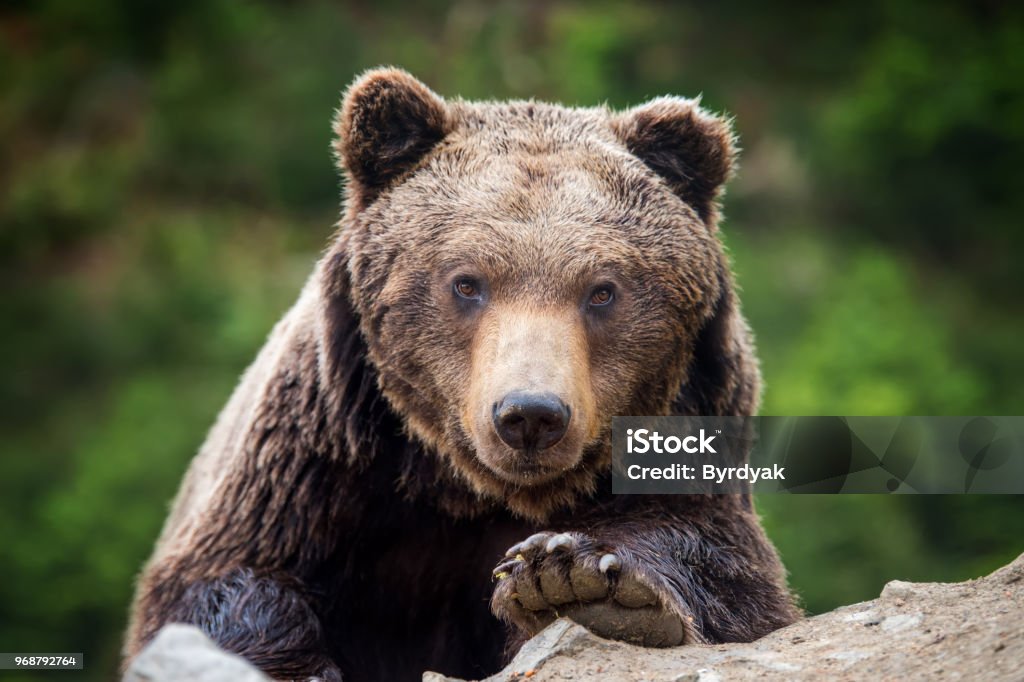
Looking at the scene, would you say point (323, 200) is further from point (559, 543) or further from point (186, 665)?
point (186, 665)

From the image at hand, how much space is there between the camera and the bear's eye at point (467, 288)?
4855mm

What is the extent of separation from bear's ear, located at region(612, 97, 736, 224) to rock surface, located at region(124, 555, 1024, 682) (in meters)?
1.75

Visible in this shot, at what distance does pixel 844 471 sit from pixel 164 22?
18.7m

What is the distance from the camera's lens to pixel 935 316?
62.0 feet

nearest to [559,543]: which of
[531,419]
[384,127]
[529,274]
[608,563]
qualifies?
[608,563]

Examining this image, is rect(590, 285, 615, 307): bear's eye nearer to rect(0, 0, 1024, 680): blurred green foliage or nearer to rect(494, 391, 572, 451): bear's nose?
rect(494, 391, 572, 451): bear's nose

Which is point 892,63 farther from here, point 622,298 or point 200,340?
point 622,298

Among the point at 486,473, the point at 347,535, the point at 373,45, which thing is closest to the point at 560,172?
the point at 486,473

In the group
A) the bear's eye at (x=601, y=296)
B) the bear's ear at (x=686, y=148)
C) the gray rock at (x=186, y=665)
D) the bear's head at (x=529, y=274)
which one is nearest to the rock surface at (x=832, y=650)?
the gray rock at (x=186, y=665)

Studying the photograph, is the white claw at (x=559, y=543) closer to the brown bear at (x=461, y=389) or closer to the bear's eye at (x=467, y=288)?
the brown bear at (x=461, y=389)

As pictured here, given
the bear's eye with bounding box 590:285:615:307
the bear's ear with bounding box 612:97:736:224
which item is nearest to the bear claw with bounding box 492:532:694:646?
the bear's eye with bounding box 590:285:615:307

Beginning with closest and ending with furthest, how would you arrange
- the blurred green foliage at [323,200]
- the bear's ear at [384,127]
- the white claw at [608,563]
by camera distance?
1. the white claw at [608,563]
2. the bear's ear at [384,127]
3. the blurred green foliage at [323,200]

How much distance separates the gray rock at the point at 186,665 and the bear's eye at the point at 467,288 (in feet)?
5.78

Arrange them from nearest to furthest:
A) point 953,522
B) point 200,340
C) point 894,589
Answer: point 894,589 → point 953,522 → point 200,340
